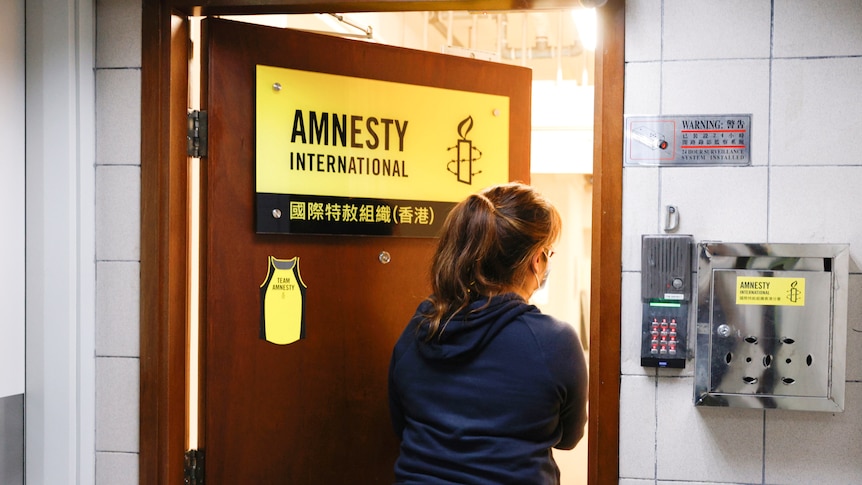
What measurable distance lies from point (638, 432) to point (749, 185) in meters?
→ 0.64

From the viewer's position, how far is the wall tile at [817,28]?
1.61 metres

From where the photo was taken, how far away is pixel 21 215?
172 cm

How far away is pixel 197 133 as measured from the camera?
186 centimetres

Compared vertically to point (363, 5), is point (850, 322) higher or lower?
lower

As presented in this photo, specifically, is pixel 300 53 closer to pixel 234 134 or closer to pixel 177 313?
pixel 234 134

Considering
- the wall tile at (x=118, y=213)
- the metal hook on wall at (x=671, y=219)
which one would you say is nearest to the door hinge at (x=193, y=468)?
the wall tile at (x=118, y=213)

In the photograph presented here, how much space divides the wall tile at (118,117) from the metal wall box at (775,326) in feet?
4.64

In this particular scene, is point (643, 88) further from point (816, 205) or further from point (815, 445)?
point (815, 445)

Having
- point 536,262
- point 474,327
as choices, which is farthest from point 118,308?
point 536,262

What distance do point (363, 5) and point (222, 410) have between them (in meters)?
1.13

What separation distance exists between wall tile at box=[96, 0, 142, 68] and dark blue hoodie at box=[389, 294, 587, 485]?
3.37 ft

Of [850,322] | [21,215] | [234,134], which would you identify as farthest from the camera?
[234,134]

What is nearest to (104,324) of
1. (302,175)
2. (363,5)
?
(302,175)

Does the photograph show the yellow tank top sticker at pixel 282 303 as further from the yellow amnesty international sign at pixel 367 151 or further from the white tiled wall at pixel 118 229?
the white tiled wall at pixel 118 229
